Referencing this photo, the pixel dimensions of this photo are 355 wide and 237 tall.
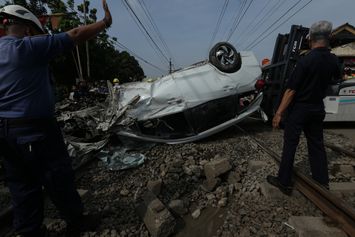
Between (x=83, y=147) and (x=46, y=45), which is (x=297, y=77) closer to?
(x=46, y=45)

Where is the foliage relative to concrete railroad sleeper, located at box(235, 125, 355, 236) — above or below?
above

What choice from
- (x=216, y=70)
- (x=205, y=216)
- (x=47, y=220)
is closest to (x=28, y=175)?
(x=47, y=220)

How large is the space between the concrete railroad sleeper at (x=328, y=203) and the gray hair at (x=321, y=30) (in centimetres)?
164

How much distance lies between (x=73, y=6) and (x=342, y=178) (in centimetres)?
2342

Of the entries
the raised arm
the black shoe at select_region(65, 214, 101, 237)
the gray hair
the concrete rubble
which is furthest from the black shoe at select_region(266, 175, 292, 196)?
the raised arm

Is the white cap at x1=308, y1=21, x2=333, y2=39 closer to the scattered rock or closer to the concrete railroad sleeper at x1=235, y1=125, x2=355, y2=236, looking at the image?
the concrete railroad sleeper at x1=235, y1=125, x2=355, y2=236

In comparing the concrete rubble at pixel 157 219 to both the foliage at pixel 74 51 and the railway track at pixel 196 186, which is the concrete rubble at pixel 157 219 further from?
the foliage at pixel 74 51

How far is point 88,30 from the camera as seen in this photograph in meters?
1.97

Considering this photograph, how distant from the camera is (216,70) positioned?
5.53m

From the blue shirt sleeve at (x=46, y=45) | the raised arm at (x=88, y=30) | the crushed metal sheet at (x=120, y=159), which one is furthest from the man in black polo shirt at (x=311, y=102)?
the blue shirt sleeve at (x=46, y=45)

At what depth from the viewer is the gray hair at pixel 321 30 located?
106 inches

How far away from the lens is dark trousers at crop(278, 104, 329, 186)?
2869mm

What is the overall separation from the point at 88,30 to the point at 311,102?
2.40 m

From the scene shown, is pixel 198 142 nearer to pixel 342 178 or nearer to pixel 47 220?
pixel 342 178
